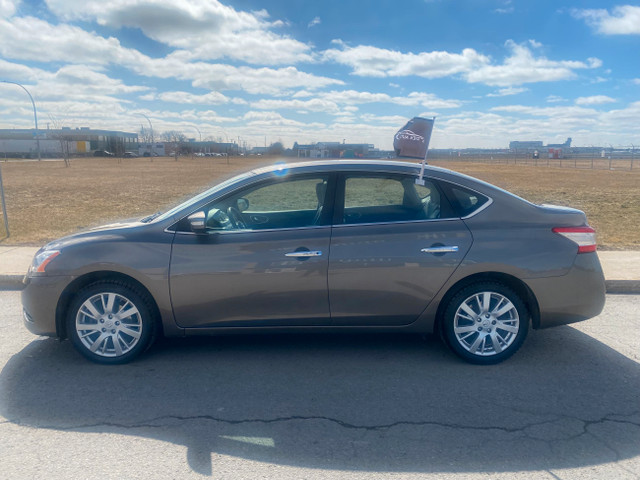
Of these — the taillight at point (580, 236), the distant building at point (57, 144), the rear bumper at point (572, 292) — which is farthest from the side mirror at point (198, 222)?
the distant building at point (57, 144)

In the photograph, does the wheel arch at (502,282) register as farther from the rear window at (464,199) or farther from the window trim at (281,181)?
the window trim at (281,181)

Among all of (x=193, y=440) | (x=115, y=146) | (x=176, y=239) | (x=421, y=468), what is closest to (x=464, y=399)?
(x=421, y=468)

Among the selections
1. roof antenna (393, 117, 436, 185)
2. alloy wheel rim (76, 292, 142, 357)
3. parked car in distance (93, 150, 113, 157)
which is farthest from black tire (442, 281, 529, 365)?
parked car in distance (93, 150, 113, 157)

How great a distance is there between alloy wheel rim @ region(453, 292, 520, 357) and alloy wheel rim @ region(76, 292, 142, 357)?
2.64 metres

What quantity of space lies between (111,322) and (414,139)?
3.05 meters

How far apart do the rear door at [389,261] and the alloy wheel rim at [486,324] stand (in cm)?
33

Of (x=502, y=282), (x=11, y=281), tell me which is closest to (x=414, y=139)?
(x=502, y=282)

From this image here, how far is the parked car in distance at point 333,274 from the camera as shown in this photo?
14.5 feet

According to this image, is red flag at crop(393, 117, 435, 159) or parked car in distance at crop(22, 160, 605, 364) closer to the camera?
parked car in distance at crop(22, 160, 605, 364)

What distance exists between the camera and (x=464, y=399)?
396 centimetres

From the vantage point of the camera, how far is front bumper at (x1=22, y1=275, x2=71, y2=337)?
14.6 feet

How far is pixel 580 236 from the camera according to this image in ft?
14.9

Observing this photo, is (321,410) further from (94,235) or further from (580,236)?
(580,236)

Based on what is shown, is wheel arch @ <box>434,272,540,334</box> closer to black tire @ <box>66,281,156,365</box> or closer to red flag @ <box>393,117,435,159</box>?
red flag @ <box>393,117,435,159</box>
